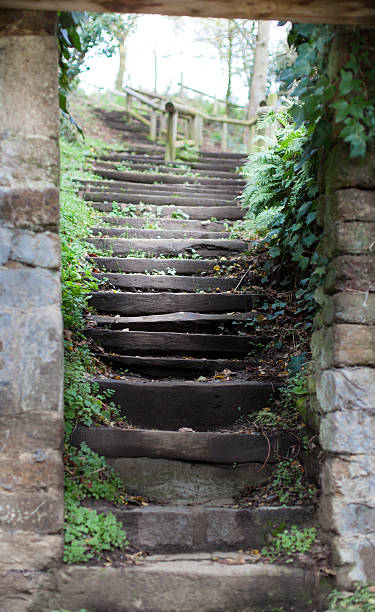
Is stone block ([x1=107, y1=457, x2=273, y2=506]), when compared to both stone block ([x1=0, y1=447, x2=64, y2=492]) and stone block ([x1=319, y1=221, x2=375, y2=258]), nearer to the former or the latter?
stone block ([x1=0, y1=447, x2=64, y2=492])

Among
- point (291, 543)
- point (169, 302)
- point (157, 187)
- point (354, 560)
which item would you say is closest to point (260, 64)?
point (157, 187)

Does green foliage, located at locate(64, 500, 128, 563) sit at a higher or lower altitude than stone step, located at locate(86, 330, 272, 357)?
lower

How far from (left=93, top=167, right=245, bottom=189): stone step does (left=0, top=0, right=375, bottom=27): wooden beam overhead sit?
6190 mm

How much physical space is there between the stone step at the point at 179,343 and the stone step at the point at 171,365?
9.0 inches

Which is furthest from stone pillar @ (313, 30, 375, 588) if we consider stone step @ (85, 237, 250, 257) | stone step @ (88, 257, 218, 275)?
stone step @ (85, 237, 250, 257)

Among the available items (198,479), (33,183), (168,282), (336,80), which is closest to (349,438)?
(198,479)

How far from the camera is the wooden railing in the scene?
33.9 ft

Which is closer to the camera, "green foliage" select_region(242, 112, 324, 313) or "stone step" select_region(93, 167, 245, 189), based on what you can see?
"green foliage" select_region(242, 112, 324, 313)

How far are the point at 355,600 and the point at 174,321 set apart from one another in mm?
2750

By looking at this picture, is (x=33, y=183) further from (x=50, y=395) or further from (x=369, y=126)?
(x=369, y=126)

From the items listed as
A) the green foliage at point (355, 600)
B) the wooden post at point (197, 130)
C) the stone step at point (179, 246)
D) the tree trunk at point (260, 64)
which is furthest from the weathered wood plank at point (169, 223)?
the tree trunk at point (260, 64)

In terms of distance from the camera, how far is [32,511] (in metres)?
2.67

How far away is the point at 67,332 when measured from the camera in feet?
14.1

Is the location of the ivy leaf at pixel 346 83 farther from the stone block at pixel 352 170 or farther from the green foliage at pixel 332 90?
the stone block at pixel 352 170
